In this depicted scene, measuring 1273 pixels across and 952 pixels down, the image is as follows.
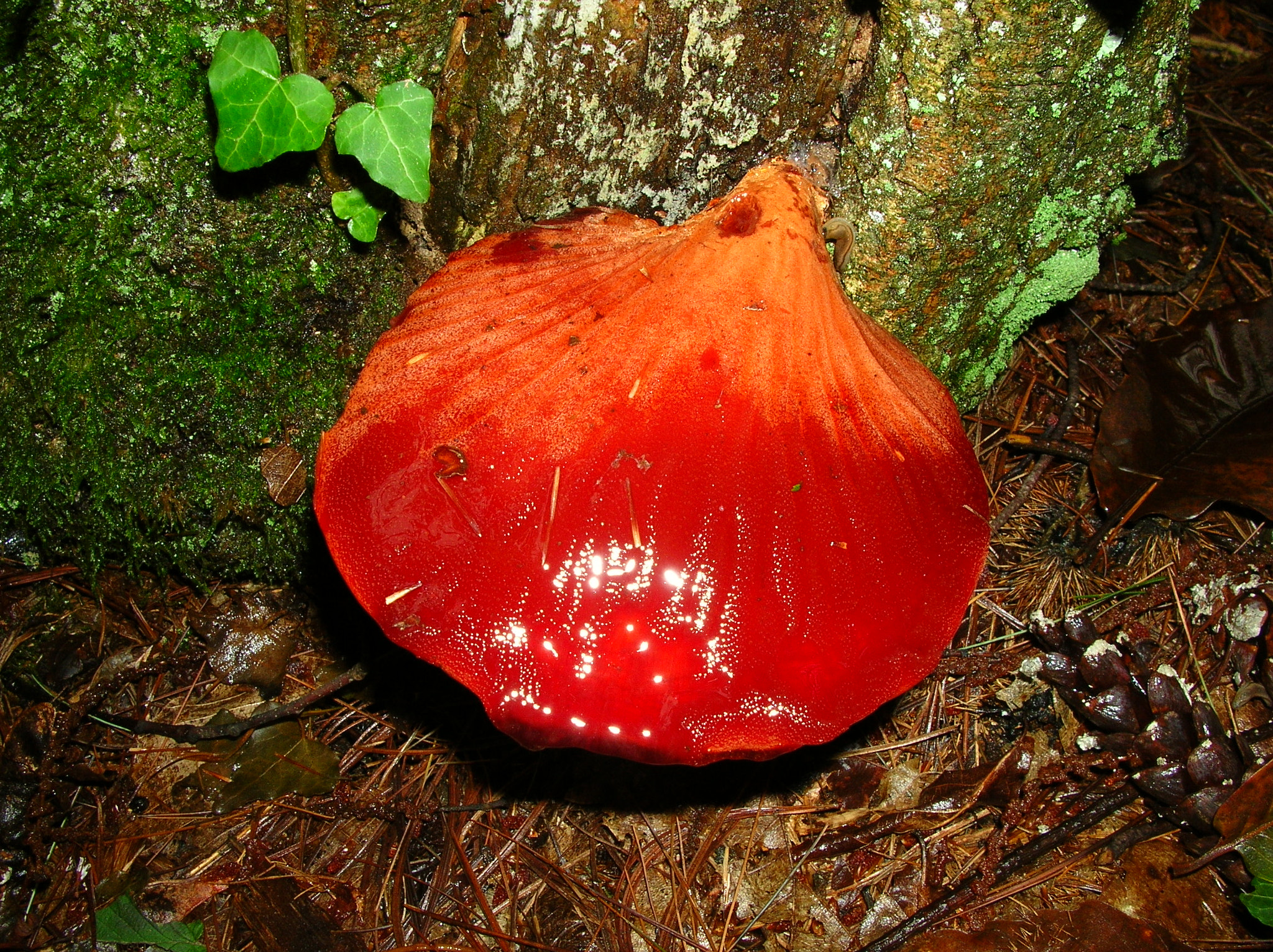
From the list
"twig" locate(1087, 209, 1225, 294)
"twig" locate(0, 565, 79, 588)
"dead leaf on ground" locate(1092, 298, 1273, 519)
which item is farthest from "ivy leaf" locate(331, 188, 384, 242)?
"twig" locate(1087, 209, 1225, 294)

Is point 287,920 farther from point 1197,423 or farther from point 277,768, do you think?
point 1197,423

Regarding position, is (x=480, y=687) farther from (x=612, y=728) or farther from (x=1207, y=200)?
(x=1207, y=200)

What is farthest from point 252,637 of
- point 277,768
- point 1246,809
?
point 1246,809

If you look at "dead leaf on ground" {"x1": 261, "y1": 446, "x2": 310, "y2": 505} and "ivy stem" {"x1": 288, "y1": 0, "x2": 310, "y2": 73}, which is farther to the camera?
"dead leaf on ground" {"x1": 261, "y1": 446, "x2": 310, "y2": 505}

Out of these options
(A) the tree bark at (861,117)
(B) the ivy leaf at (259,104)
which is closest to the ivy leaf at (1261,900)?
(A) the tree bark at (861,117)

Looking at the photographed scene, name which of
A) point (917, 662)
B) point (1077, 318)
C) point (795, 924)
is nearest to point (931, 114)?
point (917, 662)

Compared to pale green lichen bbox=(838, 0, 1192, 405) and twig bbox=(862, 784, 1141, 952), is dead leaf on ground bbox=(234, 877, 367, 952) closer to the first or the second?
twig bbox=(862, 784, 1141, 952)
